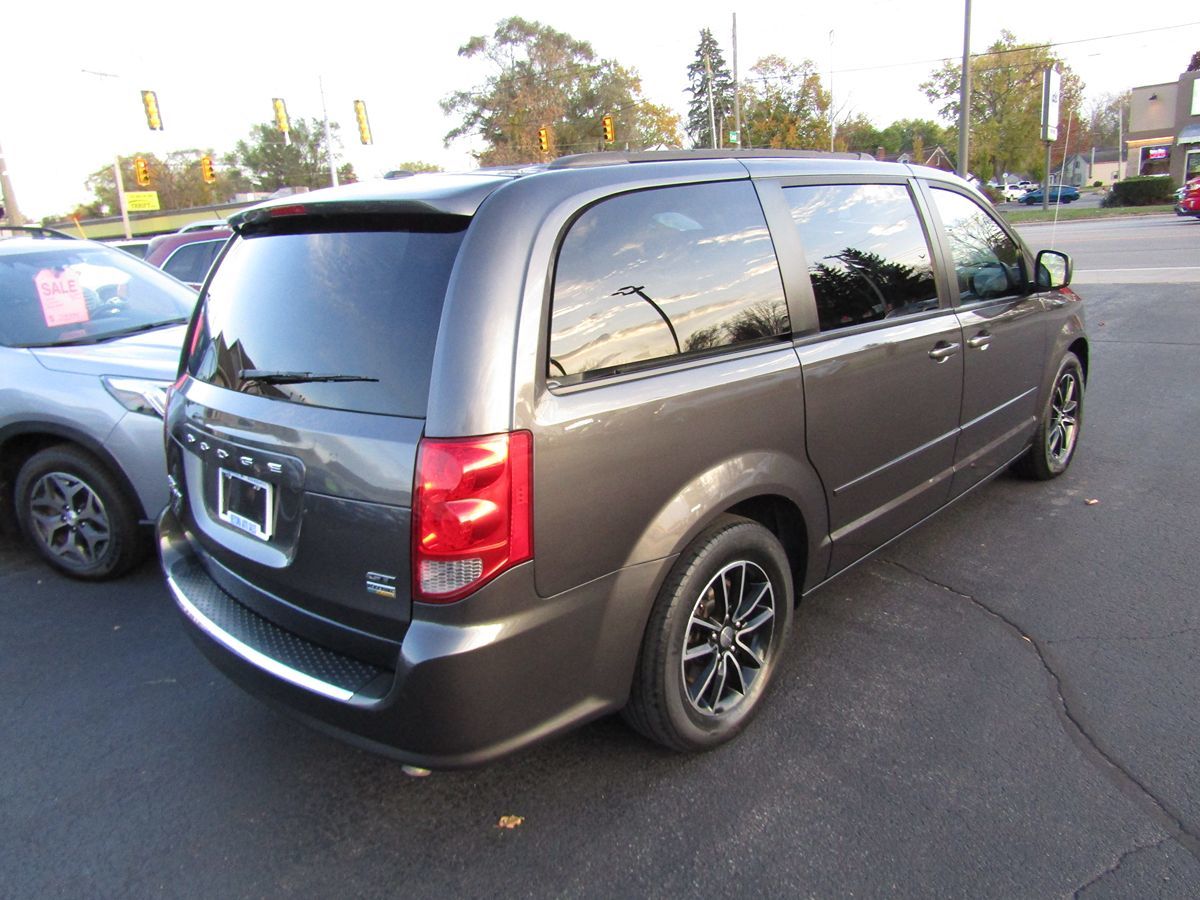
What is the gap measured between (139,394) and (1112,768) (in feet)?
13.7

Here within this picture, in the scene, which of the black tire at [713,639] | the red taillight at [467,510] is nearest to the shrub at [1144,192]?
the black tire at [713,639]

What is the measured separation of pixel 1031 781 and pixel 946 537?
1.99 meters

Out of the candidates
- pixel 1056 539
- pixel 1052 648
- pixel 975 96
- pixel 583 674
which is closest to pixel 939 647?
pixel 1052 648

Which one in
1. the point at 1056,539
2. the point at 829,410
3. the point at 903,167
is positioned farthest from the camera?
the point at 1056,539

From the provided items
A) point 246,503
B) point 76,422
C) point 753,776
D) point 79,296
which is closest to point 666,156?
point 246,503

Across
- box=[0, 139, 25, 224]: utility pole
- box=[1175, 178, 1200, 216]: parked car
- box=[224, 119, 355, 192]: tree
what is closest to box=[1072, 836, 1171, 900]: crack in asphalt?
box=[0, 139, 25, 224]: utility pole

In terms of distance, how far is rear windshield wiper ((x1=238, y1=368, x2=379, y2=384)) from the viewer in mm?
2213

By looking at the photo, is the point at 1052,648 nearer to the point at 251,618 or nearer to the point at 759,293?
the point at 759,293

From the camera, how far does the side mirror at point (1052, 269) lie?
4402 mm

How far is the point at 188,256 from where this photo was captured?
8789mm

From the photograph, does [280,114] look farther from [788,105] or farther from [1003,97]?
[1003,97]

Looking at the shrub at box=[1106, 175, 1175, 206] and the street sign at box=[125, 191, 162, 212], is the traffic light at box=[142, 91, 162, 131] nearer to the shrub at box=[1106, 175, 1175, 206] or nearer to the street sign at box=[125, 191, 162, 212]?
the street sign at box=[125, 191, 162, 212]

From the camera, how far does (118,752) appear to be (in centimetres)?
284

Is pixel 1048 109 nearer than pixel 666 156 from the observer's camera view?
No
